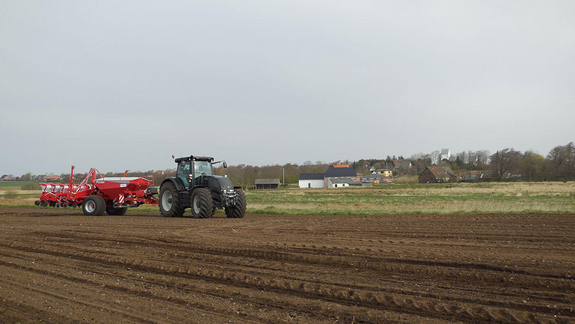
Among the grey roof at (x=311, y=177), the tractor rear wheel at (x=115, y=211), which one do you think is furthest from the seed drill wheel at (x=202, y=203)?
the grey roof at (x=311, y=177)

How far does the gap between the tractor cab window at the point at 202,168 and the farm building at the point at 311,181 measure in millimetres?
80951

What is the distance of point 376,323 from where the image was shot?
456 cm

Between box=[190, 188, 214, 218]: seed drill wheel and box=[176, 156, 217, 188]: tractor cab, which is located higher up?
box=[176, 156, 217, 188]: tractor cab

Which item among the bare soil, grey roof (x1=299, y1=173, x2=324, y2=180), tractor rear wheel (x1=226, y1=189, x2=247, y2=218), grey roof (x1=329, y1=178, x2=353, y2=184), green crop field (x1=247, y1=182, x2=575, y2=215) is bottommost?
green crop field (x1=247, y1=182, x2=575, y2=215)

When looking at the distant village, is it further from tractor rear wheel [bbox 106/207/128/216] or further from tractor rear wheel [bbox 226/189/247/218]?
tractor rear wheel [bbox 226/189/247/218]

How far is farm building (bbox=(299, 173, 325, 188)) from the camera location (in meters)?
98.2

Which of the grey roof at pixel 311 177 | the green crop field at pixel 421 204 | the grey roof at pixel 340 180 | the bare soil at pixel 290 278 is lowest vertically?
the green crop field at pixel 421 204

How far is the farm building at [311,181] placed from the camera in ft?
322

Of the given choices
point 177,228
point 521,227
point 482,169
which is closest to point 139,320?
point 177,228

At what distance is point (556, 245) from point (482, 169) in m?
95.1

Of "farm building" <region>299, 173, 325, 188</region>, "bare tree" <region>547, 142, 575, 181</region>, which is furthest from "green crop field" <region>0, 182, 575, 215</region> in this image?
"farm building" <region>299, 173, 325, 188</region>

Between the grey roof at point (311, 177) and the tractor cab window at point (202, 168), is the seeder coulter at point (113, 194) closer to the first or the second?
the tractor cab window at point (202, 168)

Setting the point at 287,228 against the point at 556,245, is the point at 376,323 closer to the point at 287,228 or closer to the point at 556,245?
the point at 556,245

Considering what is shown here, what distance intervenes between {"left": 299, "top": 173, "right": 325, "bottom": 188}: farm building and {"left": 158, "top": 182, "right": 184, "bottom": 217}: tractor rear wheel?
80.8 meters
